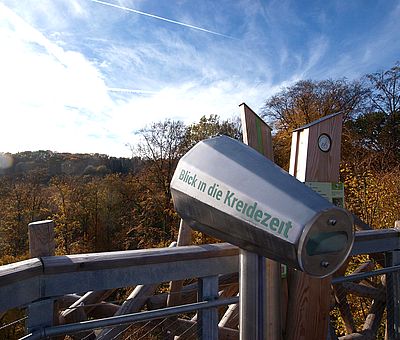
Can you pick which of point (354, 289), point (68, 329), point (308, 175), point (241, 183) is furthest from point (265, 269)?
point (354, 289)

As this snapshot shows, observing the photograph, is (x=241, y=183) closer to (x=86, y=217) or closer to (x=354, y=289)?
(x=354, y=289)

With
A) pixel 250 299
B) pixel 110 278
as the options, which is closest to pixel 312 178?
pixel 250 299

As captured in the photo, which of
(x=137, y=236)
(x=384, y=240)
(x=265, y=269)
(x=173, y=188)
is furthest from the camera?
(x=137, y=236)

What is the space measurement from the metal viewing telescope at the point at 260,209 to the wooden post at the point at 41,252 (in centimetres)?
44

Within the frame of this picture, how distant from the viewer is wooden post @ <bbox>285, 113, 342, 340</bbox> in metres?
1.63

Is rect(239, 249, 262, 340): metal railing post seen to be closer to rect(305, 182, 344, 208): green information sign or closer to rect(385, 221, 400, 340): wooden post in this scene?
rect(305, 182, 344, 208): green information sign

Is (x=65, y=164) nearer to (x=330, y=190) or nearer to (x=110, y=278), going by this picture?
(x=330, y=190)

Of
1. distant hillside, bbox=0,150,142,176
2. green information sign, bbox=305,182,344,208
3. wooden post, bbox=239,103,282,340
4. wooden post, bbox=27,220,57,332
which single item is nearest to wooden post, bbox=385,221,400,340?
green information sign, bbox=305,182,344,208

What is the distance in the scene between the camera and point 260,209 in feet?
2.76

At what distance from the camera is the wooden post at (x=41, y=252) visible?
104 cm

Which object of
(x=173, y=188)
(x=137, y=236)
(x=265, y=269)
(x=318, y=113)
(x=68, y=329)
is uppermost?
(x=318, y=113)

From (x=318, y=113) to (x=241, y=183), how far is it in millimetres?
17234

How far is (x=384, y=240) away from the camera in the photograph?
6.62 feet

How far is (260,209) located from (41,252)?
71 centimetres
